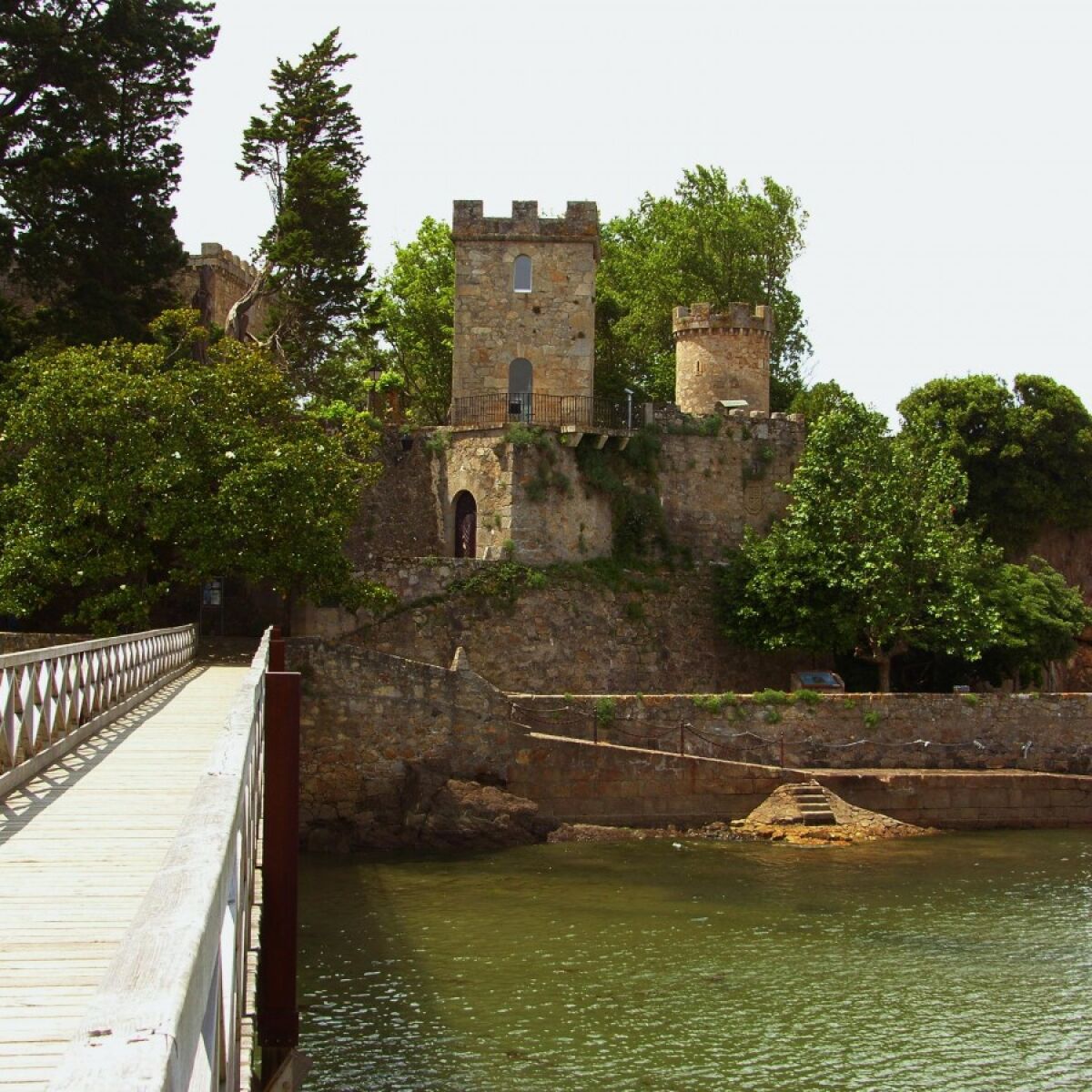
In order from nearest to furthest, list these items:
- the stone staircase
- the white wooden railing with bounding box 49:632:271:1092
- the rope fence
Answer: the white wooden railing with bounding box 49:632:271:1092
the stone staircase
the rope fence

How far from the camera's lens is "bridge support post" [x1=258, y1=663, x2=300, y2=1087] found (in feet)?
Answer: 38.3

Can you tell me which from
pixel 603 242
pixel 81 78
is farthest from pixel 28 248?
pixel 603 242

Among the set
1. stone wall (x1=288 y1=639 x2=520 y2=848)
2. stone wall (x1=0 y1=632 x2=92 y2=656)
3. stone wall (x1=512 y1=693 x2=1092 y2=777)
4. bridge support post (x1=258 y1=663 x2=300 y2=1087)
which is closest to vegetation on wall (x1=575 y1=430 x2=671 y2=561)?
stone wall (x1=512 y1=693 x2=1092 y2=777)

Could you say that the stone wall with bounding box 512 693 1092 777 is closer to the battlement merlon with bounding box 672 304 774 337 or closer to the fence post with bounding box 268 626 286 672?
the fence post with bounding box 268 626 286 672

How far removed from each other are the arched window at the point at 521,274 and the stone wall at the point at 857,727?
13.9 metres

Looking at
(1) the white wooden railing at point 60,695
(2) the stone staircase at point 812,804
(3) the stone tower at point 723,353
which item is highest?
(3) the stone tower at point 723,353

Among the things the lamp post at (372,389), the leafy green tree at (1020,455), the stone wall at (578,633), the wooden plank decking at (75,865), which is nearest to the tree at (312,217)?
the lamp post at (372,389)

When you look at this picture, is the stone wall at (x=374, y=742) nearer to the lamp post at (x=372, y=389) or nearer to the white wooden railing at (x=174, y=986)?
the lamp post at (x=372, y=389)

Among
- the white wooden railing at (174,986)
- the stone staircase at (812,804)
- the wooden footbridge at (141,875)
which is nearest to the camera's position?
the white wooden railing at (174,986)

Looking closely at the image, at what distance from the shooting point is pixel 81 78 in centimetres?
3491

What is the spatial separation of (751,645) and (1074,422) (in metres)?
15.8

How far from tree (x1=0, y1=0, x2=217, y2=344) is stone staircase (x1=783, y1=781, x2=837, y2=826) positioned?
18.1m

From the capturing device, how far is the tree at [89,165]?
111 feet

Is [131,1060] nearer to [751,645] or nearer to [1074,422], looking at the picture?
[751,645]
